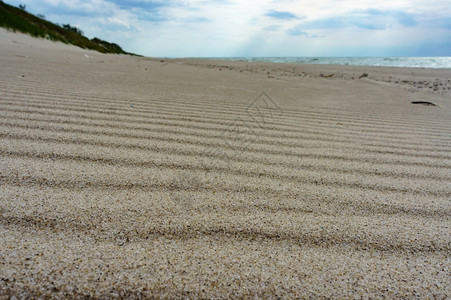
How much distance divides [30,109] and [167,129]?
95cm

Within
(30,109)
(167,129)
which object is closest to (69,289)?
(167,129)

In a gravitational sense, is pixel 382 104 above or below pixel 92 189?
above

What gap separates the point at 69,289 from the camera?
0.68 metres

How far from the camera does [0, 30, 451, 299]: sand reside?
74 cm

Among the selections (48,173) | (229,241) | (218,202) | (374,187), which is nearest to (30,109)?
(48,173)

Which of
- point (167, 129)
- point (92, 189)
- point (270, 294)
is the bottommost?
point (270, 294)

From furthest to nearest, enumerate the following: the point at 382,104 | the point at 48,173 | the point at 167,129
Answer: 1. the point at 382,104
2. the point at 167,129
3. the point at 48,173

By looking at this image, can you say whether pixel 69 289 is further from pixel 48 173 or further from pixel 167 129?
pixel 167 129

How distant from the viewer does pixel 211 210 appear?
105 cm

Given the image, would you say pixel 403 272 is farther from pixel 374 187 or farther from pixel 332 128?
pixel 332 128

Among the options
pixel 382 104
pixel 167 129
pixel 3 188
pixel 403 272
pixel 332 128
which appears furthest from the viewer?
pixel 382 104

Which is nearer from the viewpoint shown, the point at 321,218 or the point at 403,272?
the point at 403,272

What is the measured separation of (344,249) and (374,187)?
545 mm

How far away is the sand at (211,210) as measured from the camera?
2.44 feet
